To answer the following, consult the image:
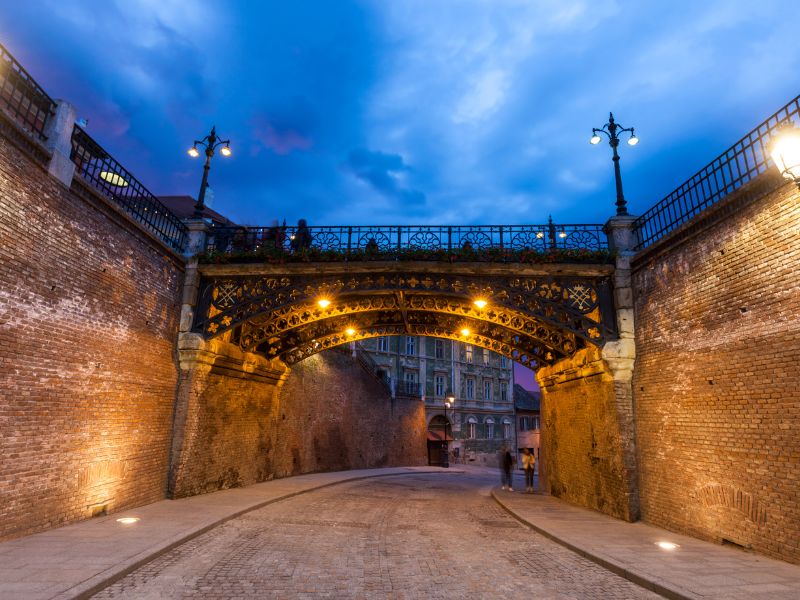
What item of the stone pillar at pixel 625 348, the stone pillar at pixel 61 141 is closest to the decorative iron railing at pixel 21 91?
the stone pillar at pixel 61 141

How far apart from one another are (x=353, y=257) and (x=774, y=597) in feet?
36.1

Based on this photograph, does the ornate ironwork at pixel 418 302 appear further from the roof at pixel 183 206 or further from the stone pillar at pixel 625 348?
the roof at pixel 183 206

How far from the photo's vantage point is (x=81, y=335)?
9.20 meters

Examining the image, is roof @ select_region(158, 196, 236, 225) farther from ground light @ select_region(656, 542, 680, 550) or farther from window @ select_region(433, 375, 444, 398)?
window @ select_region(433, 375, 444, 398)

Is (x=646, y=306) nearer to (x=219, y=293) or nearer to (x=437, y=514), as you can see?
(x=437, y=514)

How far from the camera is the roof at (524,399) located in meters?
50.1

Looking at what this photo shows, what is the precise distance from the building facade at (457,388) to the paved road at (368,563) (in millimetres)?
31008

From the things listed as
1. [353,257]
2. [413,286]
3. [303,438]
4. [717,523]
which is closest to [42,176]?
[353,257]

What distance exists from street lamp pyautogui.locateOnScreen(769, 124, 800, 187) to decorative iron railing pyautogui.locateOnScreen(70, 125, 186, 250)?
12186 mm

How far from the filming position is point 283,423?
66.5 ft

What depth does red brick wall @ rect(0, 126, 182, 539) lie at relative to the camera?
759 cm

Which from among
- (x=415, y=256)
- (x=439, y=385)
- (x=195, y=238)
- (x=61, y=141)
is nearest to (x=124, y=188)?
(x=195, y=238)

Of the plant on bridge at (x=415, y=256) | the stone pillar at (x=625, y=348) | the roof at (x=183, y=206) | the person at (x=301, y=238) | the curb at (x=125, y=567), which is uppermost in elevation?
the roof at (x=183, y=206)

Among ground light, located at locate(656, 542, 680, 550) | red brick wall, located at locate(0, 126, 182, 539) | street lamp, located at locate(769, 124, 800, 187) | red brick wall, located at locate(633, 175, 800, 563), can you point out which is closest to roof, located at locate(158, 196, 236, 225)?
red brick wall, located at locate(0, 126, 182, 539)
